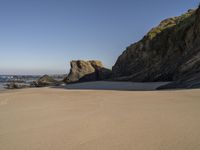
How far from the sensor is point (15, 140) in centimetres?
330

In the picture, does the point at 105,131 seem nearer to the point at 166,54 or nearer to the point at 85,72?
the point at 166,54

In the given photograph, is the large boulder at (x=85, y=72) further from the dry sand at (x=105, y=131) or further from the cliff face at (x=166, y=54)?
the dry sand at (x=105, y=131)

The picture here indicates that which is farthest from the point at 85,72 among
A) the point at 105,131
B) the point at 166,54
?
the point at 105,131

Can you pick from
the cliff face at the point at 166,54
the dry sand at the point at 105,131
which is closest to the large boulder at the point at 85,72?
the cliff face at the point at 166,54

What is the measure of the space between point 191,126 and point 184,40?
22225 millimetres

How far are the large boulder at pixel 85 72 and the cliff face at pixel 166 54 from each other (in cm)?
450

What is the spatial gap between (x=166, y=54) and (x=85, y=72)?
20660 mm

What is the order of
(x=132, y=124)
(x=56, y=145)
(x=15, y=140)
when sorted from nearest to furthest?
1. (x=56, y=145)
2. (x=15, y=140)
3. (x=132, y=124)

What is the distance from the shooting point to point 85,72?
45.3 metres

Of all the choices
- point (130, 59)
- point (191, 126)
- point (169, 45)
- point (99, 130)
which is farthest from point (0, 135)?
point (130, 59)

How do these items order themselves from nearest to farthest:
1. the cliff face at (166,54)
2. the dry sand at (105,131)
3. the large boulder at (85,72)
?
1. the dry sand at (105,131)
2. the cliff face at (166,54)
3. the large boulder at (85,72)

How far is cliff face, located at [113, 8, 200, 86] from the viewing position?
1783 centimetres

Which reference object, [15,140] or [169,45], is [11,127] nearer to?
[15,140]

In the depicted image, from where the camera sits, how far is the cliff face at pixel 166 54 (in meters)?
17.8
